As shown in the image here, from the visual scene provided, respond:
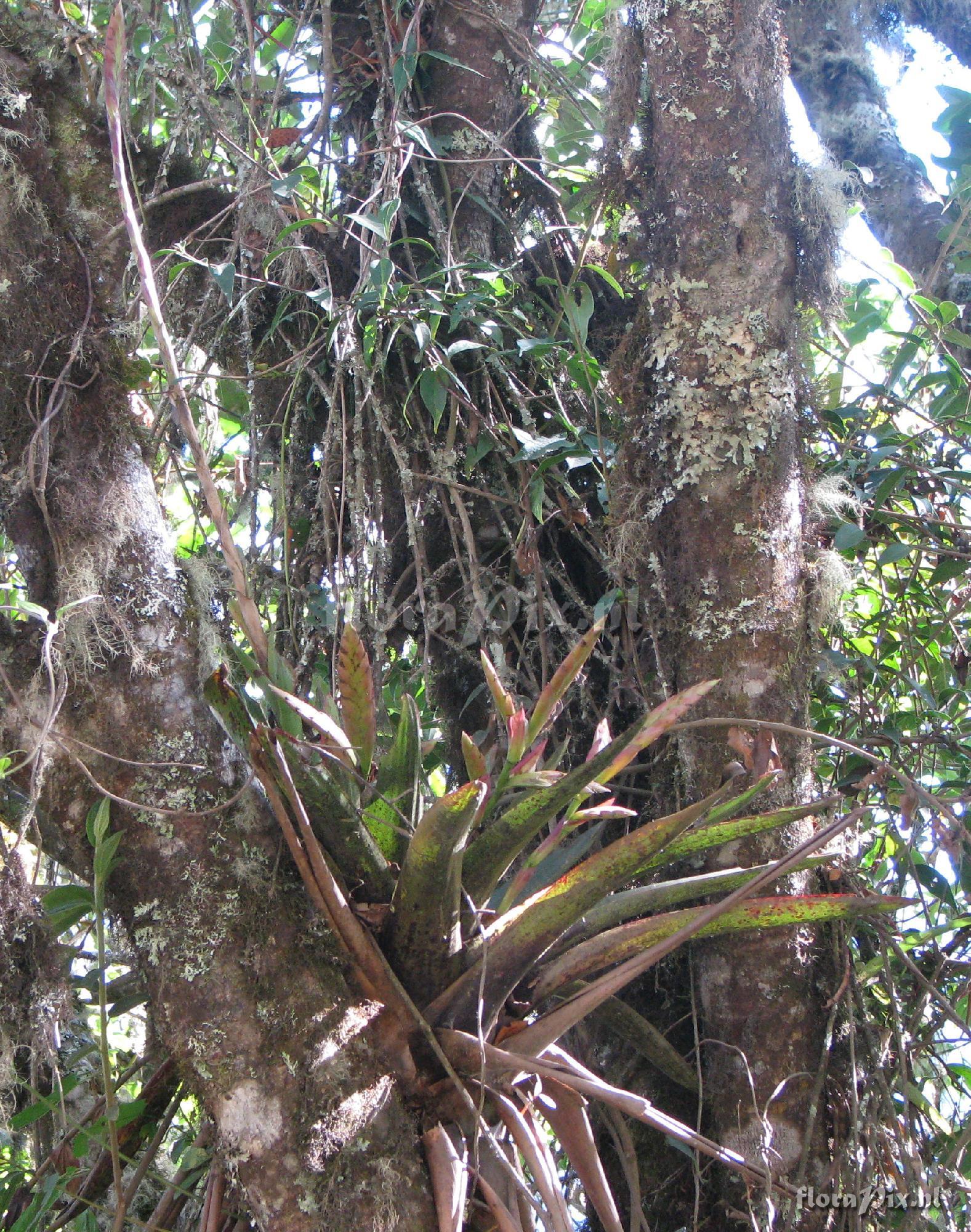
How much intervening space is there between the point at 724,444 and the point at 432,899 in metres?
0.68

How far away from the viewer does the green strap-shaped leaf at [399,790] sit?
1017mm

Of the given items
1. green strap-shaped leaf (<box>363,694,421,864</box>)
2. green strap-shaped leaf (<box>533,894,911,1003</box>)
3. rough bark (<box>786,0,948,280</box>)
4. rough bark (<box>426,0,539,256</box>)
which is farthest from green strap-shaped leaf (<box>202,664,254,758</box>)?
rough bark (<box>786,0,948,280</box>)

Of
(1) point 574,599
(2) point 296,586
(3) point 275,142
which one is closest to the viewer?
(1) point 574,599

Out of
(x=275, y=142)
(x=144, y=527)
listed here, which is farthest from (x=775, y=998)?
(x=275, y=142)

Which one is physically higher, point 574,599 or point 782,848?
point 574,599

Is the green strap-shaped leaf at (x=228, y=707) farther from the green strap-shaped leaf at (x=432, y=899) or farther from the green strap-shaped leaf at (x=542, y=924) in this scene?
Answer: the green strap-shaped leaf at (x=542, y=924)

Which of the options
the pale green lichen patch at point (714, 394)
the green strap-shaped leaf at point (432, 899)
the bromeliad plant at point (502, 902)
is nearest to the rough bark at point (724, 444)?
the pale green lichen patch at point (714, 394)

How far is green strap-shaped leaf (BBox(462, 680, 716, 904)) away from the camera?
94 cm

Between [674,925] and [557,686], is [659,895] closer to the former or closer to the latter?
[674,925]

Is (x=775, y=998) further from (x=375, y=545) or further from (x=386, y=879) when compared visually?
(x=375, y=545)

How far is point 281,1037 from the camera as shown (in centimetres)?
91

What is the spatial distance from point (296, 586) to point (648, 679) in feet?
1.90

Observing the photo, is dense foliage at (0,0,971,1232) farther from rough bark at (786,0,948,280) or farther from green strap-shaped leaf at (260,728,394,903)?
rough bark at (786,0,948,280)

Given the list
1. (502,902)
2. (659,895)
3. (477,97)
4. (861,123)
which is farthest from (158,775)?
(861,123)
